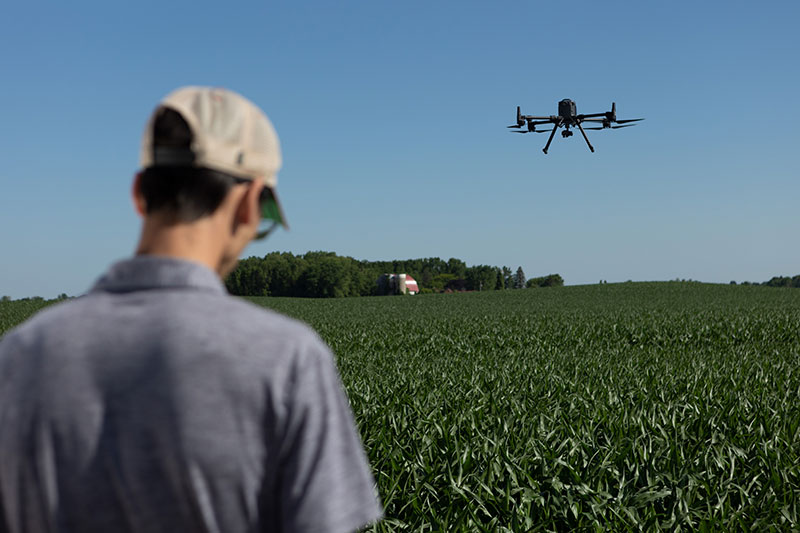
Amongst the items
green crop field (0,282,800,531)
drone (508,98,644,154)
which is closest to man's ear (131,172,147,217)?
green crop field (0,282,800,531)

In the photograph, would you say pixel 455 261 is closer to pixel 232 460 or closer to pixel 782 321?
pixel 782 321

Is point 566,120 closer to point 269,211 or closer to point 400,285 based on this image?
point 269,211

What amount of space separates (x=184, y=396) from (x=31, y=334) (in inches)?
14.1

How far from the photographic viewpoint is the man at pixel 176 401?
1.15m

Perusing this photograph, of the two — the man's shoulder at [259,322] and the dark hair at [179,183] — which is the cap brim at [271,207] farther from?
the man's shoulder at [259,322]

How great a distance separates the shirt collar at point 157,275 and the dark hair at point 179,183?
103 mm

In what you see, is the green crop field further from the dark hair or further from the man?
the dark hair

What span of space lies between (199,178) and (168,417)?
1.58ft

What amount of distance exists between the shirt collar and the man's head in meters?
0.03

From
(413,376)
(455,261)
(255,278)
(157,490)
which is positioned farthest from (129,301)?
(455,261)

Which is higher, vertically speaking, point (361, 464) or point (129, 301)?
point (129, 301)

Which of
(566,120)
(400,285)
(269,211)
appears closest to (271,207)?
(269,211)

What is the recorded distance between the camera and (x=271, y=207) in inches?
54.6

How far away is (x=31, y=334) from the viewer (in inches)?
47.9
